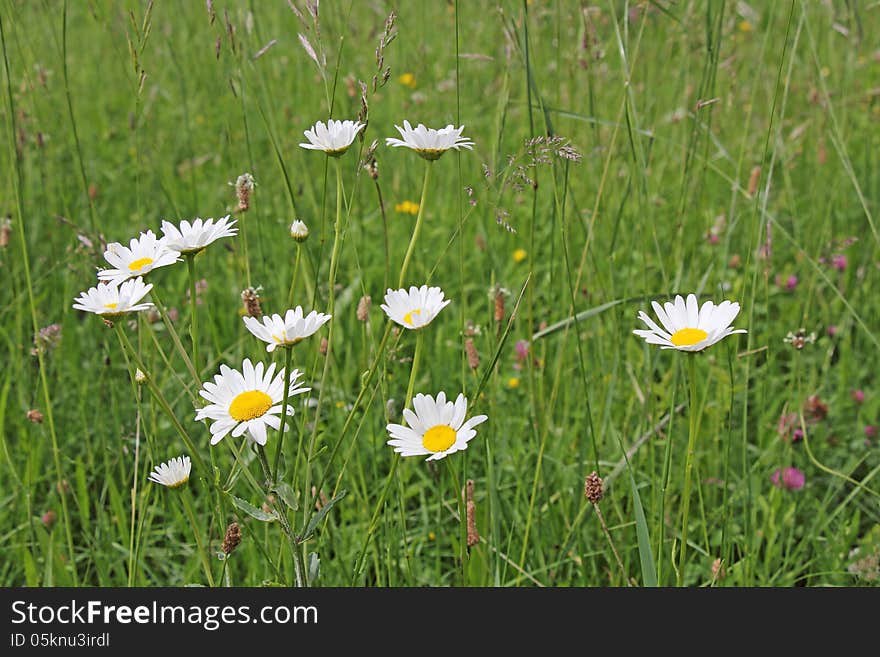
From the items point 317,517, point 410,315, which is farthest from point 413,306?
point 317,517

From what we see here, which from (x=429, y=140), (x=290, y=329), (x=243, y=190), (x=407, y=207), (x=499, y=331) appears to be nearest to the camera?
(x=290, y=329)

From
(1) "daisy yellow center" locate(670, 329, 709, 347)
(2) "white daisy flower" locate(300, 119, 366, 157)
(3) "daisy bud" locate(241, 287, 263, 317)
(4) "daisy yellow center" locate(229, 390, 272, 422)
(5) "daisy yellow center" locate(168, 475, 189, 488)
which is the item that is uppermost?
(2) "white daisy flower" locate(300, 119, 366, 157)

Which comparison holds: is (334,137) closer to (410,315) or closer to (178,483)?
(410,315)

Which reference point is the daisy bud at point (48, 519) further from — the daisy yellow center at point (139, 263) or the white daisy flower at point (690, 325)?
the white daisy flower at point (690, 325)

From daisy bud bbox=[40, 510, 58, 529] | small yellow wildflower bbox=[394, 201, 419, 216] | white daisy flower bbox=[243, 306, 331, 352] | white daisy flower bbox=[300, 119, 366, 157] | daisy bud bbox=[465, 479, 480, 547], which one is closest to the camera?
white daisy flower bbox=[243, 306, 331, 352]

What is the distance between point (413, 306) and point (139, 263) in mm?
278

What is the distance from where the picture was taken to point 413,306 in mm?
857

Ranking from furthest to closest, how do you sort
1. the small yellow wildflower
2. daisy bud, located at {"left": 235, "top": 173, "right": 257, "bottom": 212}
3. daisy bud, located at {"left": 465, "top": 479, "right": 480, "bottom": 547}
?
the small yellow wildflower
daisy bud, located at {"left": 235, "top": 173, "right": 257, "bottom": 212}
daisy bud, located at {"left": 465, "top": 479, "right": 480, "bottom": 547}

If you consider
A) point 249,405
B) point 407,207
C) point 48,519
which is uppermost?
point 407,207

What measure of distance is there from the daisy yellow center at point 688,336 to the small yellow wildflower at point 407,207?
1.25 meters

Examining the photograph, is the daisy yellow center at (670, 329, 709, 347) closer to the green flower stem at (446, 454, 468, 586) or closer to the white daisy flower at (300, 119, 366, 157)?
the green flower stem at (446, 454, 468, 586)

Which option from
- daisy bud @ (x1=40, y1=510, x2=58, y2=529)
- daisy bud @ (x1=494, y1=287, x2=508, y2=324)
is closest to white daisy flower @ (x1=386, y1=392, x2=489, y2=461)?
daisy bud @ (x1=494, y1=287, x2=508, y2=324)

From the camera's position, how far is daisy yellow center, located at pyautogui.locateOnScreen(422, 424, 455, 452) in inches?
32.6
